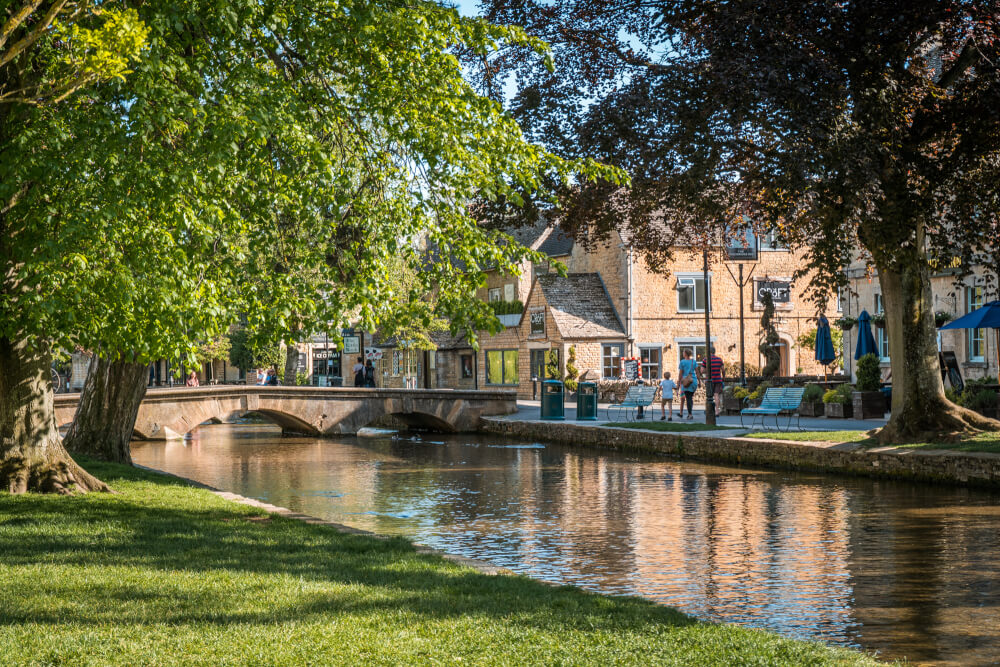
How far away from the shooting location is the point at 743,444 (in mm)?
20203

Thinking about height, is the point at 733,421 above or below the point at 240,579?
above

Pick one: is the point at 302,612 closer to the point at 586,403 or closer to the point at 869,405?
the point at 869,405

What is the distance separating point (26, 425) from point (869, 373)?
2084 centimetres

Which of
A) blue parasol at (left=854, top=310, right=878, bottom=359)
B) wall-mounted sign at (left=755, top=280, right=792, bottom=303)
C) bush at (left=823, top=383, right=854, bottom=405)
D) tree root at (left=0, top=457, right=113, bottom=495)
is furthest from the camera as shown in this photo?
wall-mounted sign at (left=755, top=280, right=792, bottom=303)

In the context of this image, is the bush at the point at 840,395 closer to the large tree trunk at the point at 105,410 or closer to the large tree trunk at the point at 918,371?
the large tree trunk at the point at 918,371

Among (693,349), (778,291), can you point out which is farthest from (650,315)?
(778,291)

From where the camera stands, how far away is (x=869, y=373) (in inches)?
1034

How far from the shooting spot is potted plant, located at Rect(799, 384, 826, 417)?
27953 millimetres

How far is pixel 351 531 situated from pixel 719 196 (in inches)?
353

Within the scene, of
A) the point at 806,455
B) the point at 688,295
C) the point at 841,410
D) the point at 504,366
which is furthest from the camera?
the point at 504,366

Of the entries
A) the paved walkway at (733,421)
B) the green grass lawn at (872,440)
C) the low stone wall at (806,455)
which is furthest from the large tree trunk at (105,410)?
the green grass lawn at (872,440)

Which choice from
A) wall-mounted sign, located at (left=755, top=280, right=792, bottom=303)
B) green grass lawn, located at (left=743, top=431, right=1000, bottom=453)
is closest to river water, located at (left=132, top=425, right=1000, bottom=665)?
green grass lawn, located at (left=743, top=431, right=1000, bottom=453)

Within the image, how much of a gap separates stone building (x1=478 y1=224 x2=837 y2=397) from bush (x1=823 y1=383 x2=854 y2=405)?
1602 centimetres

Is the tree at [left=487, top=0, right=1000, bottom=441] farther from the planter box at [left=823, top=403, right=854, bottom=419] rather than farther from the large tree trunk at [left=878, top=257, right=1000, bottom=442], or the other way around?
the planter box at [left=823, top=403, right=854, bottom=419]
